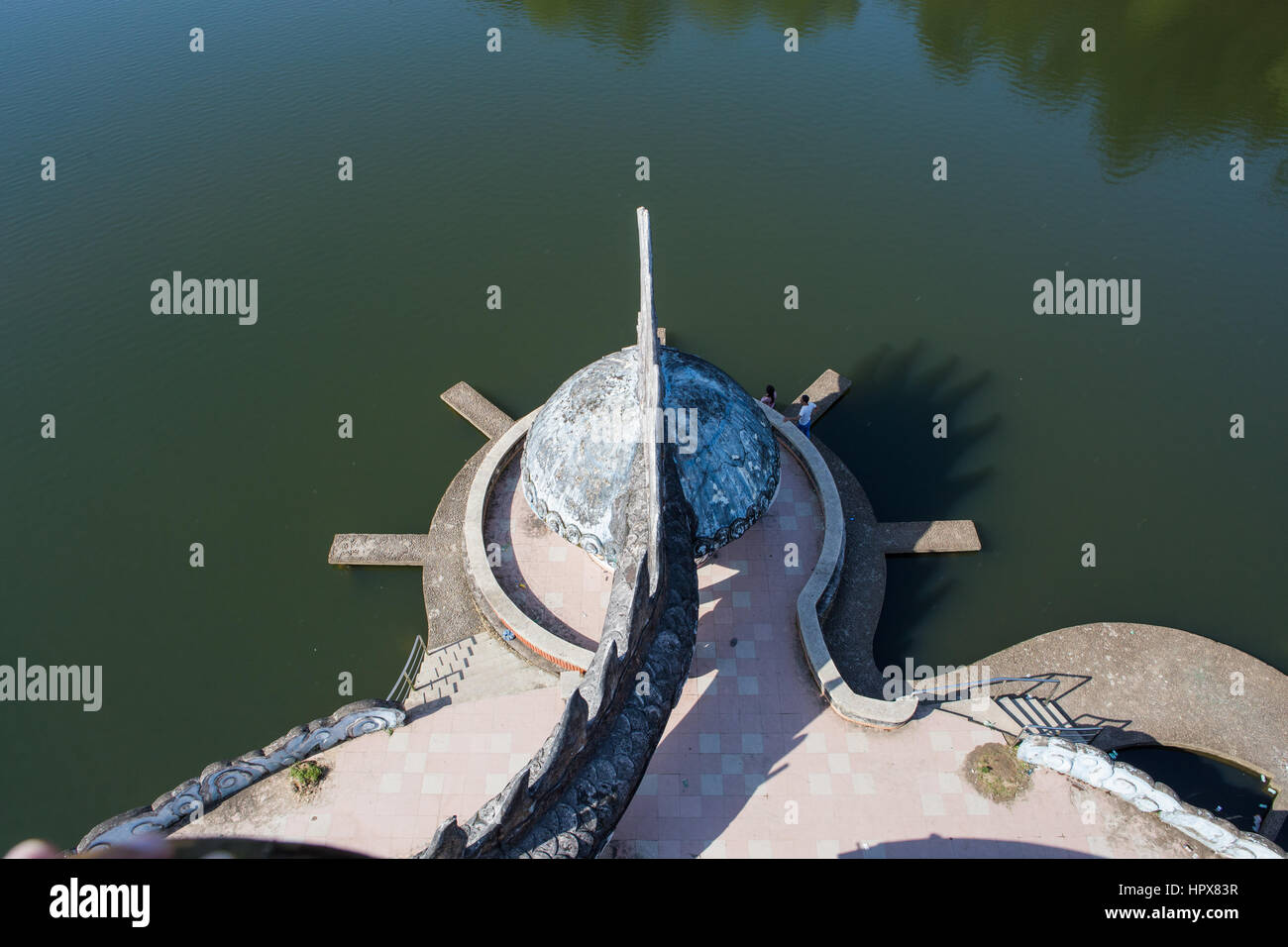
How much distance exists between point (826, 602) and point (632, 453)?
8242mm

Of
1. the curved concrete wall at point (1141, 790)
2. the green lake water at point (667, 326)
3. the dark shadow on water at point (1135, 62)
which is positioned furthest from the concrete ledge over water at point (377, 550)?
the dark shadow on water at point (1135, 62)

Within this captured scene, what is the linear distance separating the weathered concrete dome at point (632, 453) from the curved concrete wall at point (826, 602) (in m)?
3.59

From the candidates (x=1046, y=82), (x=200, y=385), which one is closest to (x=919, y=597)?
(x=200, y=385)

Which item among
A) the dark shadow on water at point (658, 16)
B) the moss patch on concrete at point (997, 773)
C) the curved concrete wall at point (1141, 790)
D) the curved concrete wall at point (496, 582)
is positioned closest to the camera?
the curved concrete wall at point (1141, 790)

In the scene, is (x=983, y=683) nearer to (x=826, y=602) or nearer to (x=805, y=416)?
(x=826, y=602)

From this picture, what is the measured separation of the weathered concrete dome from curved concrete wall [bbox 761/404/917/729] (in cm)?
359

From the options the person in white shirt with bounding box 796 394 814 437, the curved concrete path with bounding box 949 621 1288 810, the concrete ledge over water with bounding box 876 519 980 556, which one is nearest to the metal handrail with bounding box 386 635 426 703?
the person in white shirt with bounding box 796 394 814 437

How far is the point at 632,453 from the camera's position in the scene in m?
19.8

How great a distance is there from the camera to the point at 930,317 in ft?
110

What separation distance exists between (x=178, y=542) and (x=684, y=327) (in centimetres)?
2118

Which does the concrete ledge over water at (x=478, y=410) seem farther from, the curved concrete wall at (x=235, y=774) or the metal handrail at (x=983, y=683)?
the metal handrail at (x=983, y=683)

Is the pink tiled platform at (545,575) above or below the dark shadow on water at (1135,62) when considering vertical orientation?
below

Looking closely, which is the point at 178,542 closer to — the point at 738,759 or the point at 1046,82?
the point at 738,759

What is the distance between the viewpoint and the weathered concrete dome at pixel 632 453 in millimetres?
19984
